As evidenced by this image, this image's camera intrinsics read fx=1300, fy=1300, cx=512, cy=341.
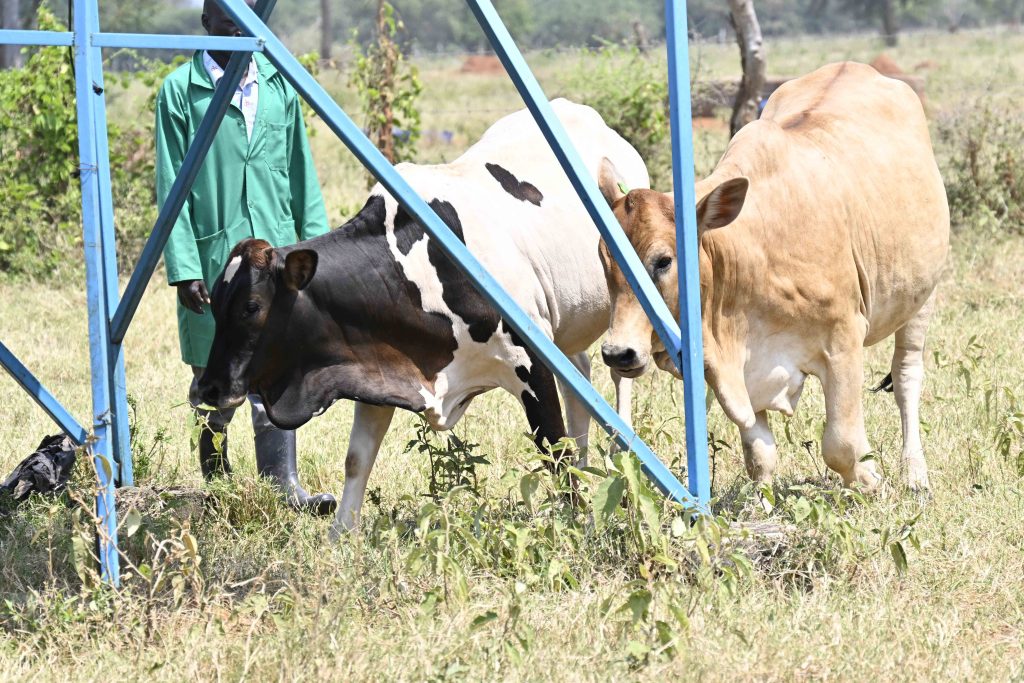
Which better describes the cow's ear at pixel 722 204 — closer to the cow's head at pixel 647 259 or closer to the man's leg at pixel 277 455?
the cow's head at pixel 647 259

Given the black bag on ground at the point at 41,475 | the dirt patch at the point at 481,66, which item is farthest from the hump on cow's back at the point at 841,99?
the dirt patch at the point at 481,66

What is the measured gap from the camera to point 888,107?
496 cm

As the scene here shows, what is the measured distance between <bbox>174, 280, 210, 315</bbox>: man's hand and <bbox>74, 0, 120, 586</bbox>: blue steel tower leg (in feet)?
3.30

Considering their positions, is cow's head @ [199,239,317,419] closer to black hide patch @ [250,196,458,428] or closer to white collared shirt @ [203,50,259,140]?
black hide patch @ [250,196,458,428]

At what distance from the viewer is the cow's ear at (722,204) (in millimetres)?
3725

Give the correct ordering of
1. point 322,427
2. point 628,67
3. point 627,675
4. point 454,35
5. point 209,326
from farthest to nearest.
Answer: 1. point 454,35
2. point 628,67
3. point 322,427
4. point 209,326
5. point 627,675

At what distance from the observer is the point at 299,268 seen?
13.2 ft

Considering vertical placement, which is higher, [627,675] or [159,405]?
[627,675]

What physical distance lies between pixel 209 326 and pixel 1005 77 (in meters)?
18.9

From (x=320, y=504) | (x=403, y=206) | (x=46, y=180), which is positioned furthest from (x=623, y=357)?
(x=46, y=180)

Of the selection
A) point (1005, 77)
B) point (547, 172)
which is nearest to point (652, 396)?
point (547, 172)

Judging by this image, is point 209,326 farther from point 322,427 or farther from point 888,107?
point 888,107

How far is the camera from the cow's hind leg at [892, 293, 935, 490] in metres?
4.98

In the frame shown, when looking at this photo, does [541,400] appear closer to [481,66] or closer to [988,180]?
[988,180]
